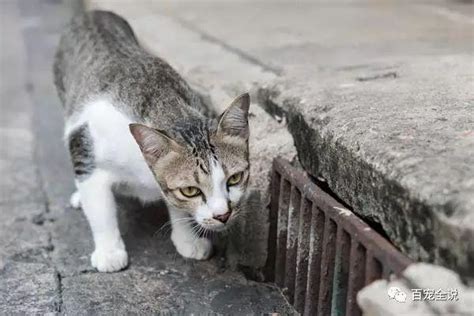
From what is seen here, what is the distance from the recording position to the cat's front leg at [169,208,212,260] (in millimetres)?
2342

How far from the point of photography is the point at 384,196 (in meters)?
1.57

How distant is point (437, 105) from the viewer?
196cm

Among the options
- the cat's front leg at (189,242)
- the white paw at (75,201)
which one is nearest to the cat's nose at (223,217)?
the cat's front leg at (189,242)

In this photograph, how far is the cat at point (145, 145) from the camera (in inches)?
76.4

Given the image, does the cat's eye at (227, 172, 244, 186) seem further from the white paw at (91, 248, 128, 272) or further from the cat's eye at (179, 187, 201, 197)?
the white paw at (91, 248, 128, 272)

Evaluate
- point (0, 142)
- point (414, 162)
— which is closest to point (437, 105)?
point (414, 162)

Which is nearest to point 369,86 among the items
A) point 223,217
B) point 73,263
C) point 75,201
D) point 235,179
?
point 235,179

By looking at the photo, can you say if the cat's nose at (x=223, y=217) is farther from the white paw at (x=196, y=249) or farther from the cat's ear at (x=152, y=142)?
the white paw at (x=196, y=249)

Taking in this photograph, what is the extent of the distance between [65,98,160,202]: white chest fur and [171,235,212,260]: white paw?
0.19 meters

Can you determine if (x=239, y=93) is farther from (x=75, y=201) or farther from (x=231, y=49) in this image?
(x=75, y=201)

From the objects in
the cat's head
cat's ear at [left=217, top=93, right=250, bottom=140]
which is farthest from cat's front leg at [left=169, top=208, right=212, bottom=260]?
cat's ear at [left=217, top=93, right=250, bottom=140]

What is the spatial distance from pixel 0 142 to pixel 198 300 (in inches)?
69.8

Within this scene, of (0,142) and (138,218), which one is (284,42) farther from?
(0,142)

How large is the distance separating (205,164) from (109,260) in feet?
1.68
